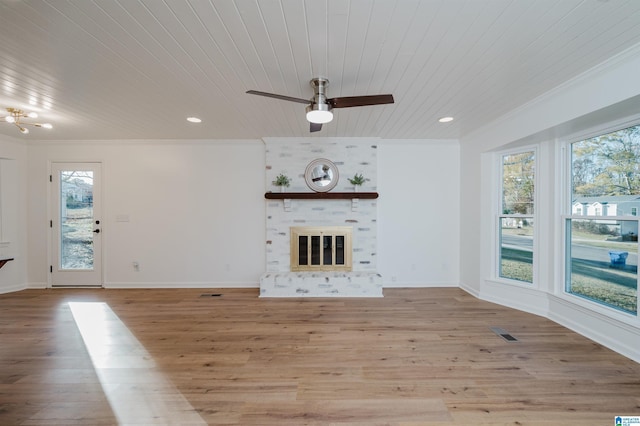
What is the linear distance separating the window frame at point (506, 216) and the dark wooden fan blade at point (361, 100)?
2.52 meters

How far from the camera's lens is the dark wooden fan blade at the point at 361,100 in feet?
6.64

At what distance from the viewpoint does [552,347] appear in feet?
7.72

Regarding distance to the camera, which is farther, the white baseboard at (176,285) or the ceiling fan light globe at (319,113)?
the white baseboard at (176,285)

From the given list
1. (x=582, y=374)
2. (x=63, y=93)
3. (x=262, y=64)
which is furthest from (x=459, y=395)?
(x=63, y=93)

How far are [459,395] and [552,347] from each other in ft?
4.54

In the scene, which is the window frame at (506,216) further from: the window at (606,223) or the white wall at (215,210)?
the white wall at (215,210)

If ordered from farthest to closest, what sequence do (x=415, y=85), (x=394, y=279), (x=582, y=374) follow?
(x=394, y=279) → (x=415, y=85) → (x=582, y=374)

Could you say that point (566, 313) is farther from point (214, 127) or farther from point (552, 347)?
point (214, 127)

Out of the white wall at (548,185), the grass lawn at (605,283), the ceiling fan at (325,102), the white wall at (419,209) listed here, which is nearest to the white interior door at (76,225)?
the ceiling fan at (325,102)

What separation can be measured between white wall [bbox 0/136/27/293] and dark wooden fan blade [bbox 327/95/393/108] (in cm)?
559

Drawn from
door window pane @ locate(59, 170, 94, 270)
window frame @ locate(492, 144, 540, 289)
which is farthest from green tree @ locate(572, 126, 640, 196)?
door window pane @ locate(59, 170, 94, 270)

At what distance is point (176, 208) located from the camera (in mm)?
4262

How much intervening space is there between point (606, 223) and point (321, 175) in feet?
11.4

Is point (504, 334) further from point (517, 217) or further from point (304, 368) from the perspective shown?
point (304, 368)
